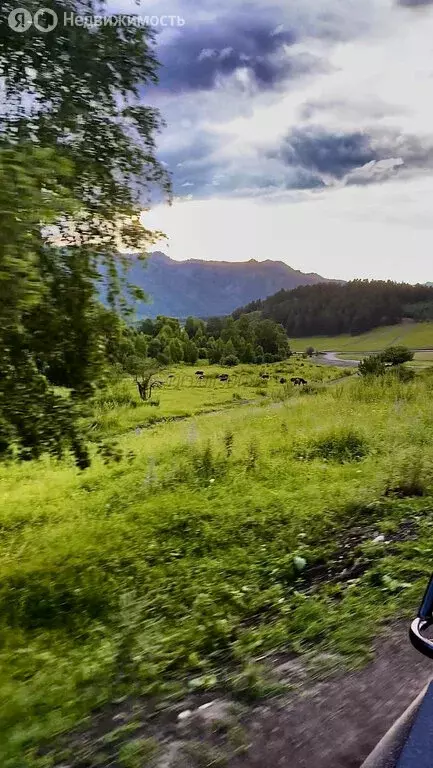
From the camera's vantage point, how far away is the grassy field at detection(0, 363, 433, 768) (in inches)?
108

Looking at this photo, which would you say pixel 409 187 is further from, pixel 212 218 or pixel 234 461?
pixel 234 461

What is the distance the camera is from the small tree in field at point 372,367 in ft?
18.5

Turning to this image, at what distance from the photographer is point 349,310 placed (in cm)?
593

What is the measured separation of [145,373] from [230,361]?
1.00m

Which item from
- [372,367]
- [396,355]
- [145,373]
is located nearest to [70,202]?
[145,373]

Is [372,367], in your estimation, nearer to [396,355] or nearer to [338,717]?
[396,355]

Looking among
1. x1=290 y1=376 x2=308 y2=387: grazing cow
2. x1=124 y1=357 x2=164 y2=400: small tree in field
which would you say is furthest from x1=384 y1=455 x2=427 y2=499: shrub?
x1=124 y1=357 x2=164 y2=400: small tree in field

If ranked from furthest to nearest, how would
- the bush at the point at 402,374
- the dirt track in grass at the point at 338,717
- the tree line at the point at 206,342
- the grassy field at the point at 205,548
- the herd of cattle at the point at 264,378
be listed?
the bush at the point at 402,374
the herd of cattle at the point at 264,378
the tree line at the point at 206,342
the grassy field at the point at 205,548
the dirt track in grass at the point at 338,717

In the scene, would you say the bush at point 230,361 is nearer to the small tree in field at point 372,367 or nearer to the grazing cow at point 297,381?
the grazing cow at point 297,381

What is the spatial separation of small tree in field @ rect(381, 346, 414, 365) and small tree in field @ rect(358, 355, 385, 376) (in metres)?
0.05

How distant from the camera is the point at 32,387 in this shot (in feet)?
11.3

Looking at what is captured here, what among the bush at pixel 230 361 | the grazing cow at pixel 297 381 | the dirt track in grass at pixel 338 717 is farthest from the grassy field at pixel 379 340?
the dirt track in grass at pixel 338 717

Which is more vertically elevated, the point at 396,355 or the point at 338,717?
the point at 396,355

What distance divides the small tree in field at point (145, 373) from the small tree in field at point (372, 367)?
2.03m
